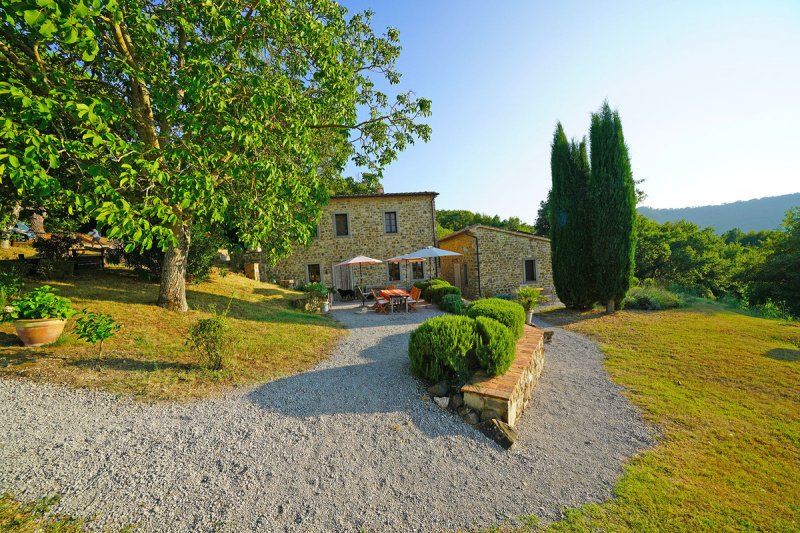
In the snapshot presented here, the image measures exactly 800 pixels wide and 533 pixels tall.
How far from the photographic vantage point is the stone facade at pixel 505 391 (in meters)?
3.87

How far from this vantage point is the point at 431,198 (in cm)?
1777

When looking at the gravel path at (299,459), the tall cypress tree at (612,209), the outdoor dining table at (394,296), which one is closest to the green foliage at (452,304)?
the outdoor dining table at (394,296)

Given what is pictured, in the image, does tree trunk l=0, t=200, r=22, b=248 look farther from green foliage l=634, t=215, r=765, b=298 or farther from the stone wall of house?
green foliage l=634, t=215, r=765, b=298

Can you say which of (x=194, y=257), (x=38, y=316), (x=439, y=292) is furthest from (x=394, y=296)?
(x=38, y=316)

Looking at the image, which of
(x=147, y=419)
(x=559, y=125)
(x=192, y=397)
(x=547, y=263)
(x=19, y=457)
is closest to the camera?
(x=19, y=457)

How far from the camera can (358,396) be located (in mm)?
4391

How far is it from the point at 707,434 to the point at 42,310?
9.22m

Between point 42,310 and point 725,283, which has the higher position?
point 42,310

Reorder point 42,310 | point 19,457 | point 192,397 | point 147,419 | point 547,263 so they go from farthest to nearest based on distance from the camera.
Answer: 1. point 547,263
2. point 42,310
3. point 192,397
4. point 147,419
5. point 19,457

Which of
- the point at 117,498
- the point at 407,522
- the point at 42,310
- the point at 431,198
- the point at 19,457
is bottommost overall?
the point at 407,522

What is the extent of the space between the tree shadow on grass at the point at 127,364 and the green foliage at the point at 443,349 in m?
3.36

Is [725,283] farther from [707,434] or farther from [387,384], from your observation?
[387,384]

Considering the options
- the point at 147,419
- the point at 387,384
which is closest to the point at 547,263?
the point at 387,384

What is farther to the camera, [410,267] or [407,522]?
[410,267]
